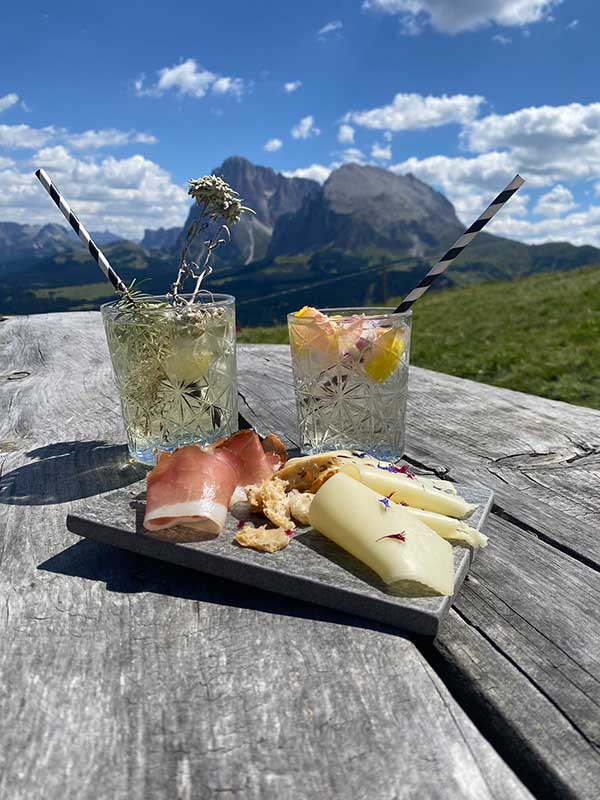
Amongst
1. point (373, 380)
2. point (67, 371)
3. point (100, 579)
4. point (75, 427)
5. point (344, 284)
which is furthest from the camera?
point (344, 284)

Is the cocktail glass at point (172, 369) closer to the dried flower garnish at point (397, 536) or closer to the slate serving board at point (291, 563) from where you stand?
the slate serving board at point (291, 563)

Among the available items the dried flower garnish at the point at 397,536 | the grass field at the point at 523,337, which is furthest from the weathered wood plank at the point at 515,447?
the grass field at the point at 523,337

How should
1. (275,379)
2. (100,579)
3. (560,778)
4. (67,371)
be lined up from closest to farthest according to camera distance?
(560,778) → (100,579) → (275,379) → (67,371)

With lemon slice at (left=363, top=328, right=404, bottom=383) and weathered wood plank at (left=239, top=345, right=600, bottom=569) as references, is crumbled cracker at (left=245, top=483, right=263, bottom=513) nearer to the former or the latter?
lemon slice at (left=363, top=328, right=404, bottom=383)

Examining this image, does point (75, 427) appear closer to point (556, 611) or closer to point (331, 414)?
point (331, 414)

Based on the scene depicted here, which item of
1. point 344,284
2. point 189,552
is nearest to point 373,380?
point 189,552

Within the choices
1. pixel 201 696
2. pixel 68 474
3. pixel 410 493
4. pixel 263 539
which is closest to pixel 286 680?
pixel 201 696

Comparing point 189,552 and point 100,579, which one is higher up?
point 189,552
